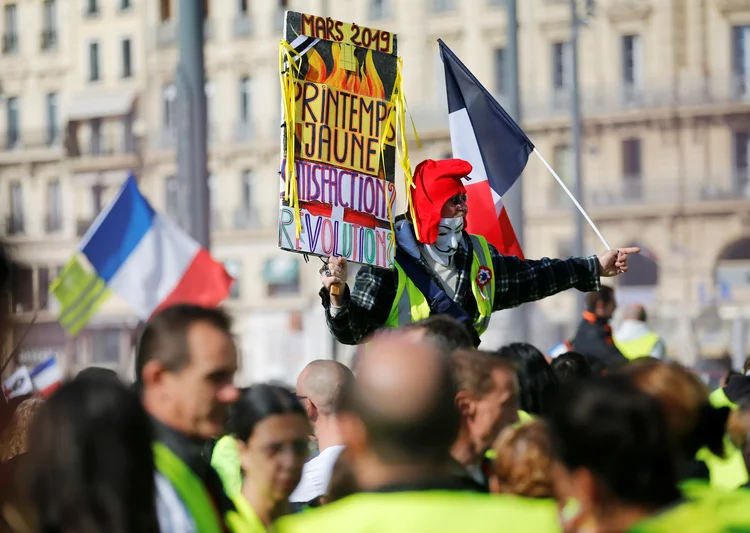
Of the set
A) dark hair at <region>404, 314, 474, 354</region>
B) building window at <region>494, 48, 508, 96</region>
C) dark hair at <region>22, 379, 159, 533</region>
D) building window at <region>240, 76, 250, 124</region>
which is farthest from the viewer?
building window at <region>240, 76, 250, 124</region>

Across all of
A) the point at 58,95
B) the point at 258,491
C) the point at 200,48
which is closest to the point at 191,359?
the point at 258,491

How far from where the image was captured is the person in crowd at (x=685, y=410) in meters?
4.15

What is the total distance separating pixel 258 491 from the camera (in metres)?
4.06

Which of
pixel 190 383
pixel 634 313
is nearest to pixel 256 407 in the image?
pixel 190 383

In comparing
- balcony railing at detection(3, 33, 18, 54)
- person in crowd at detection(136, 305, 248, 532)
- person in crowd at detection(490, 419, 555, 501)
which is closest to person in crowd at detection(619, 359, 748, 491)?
person in crowd at detection(490, 419, 555, 501)

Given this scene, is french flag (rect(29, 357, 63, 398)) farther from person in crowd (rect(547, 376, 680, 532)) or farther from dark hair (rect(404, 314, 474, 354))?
person in crowd (rect(547, 376, 680, 532))

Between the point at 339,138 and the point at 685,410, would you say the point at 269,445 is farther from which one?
the point at 339,138

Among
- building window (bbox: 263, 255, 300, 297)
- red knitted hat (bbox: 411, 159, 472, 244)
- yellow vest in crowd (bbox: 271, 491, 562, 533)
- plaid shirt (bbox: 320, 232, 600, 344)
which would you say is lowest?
building window (bbox: 263, 255, 300, 297)

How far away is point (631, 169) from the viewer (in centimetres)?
4488

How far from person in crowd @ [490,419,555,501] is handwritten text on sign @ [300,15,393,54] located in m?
2.24

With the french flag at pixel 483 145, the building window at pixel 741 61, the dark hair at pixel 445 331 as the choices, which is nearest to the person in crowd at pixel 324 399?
the dark hair at pixel 445 331

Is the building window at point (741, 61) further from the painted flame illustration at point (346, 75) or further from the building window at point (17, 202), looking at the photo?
the painted flame illustration at point (346, 75)

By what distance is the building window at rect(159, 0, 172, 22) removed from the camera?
171ft

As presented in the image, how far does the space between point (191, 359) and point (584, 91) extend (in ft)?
140
